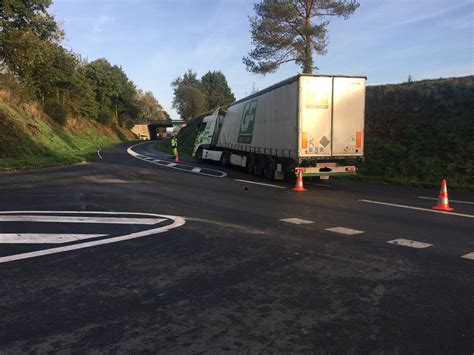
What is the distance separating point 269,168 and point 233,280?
1312 cm

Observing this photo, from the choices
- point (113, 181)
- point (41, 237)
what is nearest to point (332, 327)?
point (41, 237)

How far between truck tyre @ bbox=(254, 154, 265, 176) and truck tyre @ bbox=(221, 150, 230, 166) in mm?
5772

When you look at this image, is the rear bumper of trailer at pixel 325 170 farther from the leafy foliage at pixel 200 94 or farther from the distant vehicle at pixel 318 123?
the leafy foliage at pixel 200 94

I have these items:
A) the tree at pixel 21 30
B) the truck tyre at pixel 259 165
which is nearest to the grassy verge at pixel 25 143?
the tree at pixel 21 30

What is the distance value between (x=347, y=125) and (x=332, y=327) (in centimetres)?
1219

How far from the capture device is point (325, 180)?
17.5 metres

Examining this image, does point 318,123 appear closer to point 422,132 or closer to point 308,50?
point 422,132

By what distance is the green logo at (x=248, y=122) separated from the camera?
20.0m

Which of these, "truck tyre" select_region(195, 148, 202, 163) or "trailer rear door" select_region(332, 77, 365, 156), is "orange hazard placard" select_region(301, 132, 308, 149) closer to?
"trailer rear door" select_region(332, 77, 365, 156)

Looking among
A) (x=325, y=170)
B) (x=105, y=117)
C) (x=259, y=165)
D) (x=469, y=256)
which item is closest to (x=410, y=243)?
(x=469, y=256)

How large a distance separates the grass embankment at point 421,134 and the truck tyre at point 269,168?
3.59 meters

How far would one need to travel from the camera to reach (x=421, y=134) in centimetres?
2102

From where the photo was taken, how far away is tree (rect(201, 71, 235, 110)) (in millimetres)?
99250

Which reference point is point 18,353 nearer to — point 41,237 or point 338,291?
point 338,291
